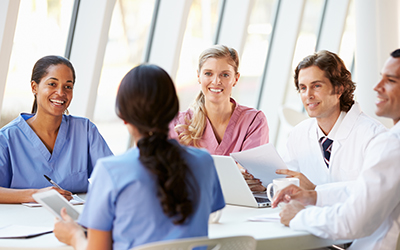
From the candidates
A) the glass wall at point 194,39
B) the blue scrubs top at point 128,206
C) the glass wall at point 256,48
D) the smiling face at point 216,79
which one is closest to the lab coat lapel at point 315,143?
the smiling face at point 216,79

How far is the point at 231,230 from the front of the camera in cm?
142

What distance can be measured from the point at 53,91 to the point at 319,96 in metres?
1.26

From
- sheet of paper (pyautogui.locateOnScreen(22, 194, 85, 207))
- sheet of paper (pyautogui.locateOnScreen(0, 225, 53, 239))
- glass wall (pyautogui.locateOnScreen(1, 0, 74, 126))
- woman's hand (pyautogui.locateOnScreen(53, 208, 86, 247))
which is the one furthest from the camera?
glass wall (pyautogui.locateOnScreen(1, 0, 74, 126))

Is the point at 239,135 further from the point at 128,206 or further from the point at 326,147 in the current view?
the point at 128,206

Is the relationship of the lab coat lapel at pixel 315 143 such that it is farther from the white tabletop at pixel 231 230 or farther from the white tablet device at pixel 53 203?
the white tablet device at pixel 53 203

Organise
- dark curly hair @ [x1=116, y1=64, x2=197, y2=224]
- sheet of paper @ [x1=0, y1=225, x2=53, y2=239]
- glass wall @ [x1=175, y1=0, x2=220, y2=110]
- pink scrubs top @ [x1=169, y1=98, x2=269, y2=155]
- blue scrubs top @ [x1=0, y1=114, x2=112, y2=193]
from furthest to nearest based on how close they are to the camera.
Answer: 1. glass wall @ [x1=175, y1=0, x2=220, y2=110]
2. pink scrubs top @ [x1=169, y1=98, x2=269, y2=155]
3. blue scrubs top @ [x1=0, y1=114, x2=112, y2=193]
4. sheet of paper @ [x1=0, y1=225, x2=53, y2=239]
5. dark curly hair @ [x1=116, y1=64, x2=197, y2=224]

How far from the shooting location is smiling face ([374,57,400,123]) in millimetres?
1521

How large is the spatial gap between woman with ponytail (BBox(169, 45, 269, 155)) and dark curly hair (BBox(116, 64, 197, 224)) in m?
1.27

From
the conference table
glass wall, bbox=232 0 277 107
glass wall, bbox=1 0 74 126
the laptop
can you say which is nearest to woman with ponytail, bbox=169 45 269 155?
the laptop

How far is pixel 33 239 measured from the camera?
4.20 ft

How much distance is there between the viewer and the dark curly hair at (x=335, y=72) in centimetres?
206

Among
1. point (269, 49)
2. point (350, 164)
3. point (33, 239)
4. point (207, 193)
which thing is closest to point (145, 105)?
point (207, 193)

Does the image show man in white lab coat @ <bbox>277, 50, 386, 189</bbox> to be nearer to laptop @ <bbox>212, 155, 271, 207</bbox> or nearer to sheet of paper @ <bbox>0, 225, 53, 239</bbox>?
laptop @ <bbox>212, 155, 271, 207</bbox>

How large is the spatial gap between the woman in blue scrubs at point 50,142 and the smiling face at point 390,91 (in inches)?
49.9
